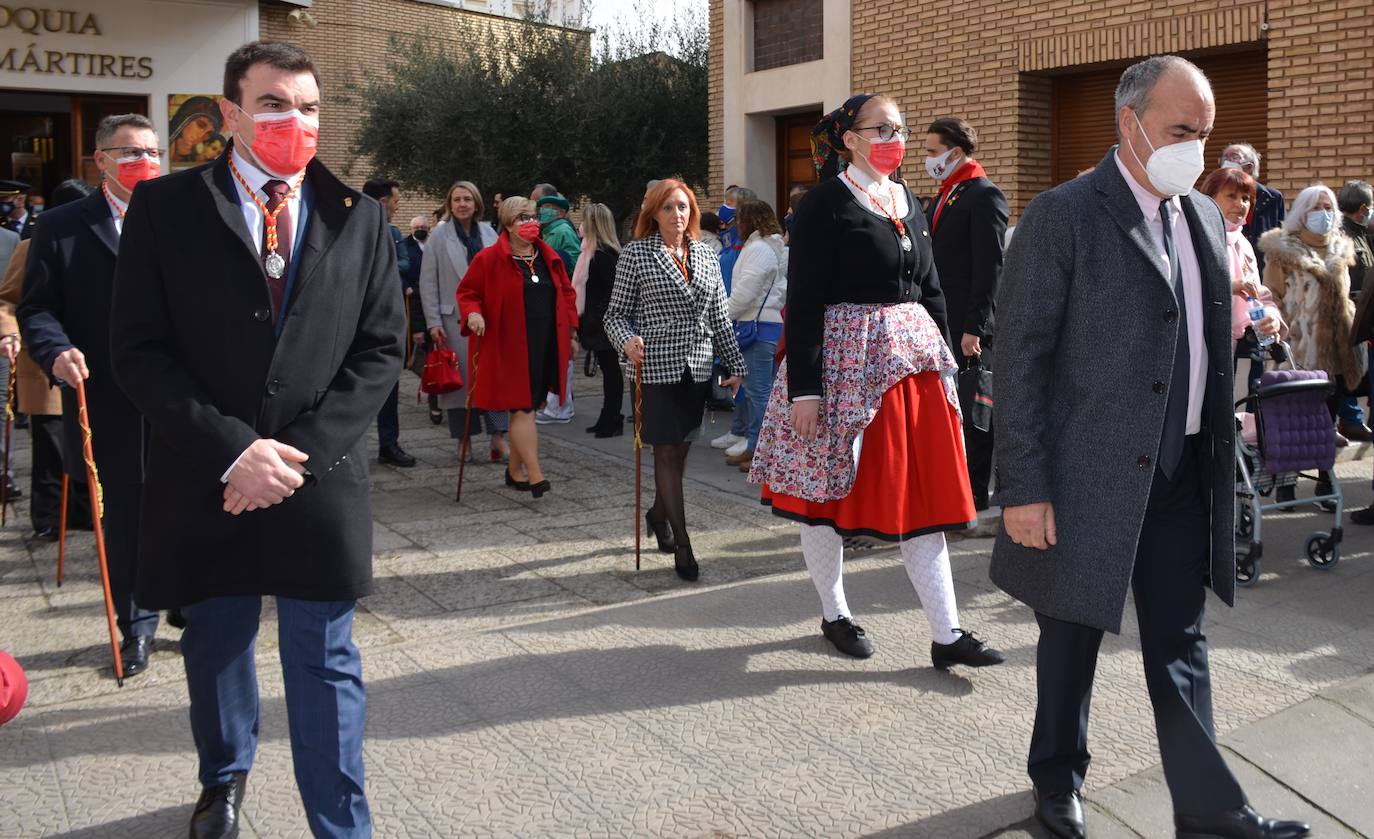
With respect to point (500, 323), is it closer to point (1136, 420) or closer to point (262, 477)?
point (262, 477)

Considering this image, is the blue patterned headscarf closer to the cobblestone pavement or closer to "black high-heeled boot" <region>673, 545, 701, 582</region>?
the cobblestone pavement

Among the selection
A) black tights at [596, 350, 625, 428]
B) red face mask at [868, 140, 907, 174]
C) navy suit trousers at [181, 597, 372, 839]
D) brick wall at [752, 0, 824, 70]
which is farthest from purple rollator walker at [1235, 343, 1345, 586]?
brick wall at [752, 0, 824, 70]

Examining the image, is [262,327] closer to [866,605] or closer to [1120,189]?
[1120,189]

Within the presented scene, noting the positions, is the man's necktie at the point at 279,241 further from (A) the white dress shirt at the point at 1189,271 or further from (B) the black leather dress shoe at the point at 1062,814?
(B) the black leather dress shoe at the point at 1062,814

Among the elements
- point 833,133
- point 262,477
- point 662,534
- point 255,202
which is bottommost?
point 662,534

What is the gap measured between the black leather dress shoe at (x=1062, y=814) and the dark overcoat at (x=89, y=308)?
3.25 meters

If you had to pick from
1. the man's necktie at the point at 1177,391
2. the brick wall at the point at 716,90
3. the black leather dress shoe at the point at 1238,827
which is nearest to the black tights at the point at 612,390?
the brick wall at the point at 716,90

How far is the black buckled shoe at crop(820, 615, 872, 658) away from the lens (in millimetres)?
4641

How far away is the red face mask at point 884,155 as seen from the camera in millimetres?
4465

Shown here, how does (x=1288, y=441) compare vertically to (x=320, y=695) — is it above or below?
above

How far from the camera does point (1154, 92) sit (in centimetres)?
306

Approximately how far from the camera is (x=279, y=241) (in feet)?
10.0

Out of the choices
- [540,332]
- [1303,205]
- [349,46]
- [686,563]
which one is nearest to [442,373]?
[540,332]

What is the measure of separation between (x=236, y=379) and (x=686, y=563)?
3.25 meters
